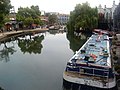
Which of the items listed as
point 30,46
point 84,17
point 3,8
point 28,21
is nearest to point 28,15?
point 28,21

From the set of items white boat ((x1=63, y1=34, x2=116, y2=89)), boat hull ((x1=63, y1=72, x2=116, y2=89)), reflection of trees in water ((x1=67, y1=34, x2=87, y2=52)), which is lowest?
reflection of trees in water ((x1=67, y1=34, x2=87, y2=52))

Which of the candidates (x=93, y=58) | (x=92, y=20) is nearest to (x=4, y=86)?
(x=93, y=58)

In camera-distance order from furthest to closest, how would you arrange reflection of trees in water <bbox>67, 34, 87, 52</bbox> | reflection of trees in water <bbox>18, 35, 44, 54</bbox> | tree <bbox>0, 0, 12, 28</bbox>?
tree <bbox>0, 0, 12, 28</bbox> < reflection of trees in water <bbox>67, 34, 87, 52</bbox> < reflection of trees in water <bbox>18, 35, 44, 54</bbox>

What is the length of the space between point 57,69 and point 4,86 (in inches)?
227

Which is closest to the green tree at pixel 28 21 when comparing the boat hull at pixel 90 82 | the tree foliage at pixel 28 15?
the tree foliage at pixel 28 15

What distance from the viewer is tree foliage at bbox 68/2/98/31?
154ft

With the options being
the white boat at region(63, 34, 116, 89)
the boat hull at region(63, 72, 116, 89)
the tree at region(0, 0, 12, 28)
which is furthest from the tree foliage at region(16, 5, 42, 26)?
the boat hull at region(63, 72, 116, 89)

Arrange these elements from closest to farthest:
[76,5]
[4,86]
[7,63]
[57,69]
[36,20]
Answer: [4,86]
[57,69]
[7,63]
[76,5]
[36,20]

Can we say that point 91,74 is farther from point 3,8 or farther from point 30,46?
point 3,8

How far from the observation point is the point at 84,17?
155 ft

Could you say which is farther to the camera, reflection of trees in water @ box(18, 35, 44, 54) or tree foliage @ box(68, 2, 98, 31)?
tree foliage @ box(68, 2, 98, 31)

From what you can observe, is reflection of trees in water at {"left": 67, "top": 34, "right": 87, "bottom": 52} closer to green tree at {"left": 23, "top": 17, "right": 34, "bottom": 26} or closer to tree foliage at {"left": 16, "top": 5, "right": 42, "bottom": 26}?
green tree at {"left": 23, "top": 17, "right": 34, "bottom": 26}

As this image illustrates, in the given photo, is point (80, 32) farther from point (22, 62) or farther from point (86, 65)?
point (86, 65)

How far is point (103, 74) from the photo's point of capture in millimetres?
13414
